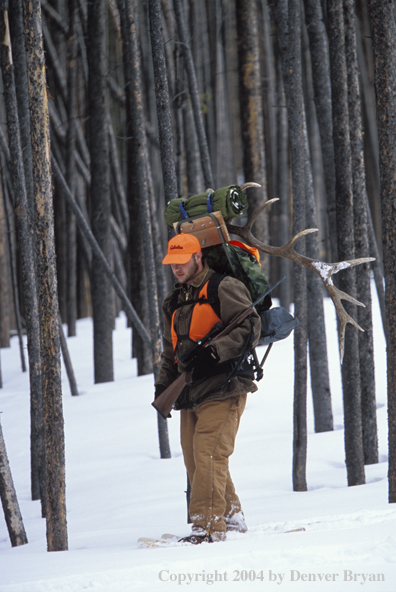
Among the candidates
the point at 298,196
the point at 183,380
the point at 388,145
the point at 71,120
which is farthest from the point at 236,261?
the point at 71,120

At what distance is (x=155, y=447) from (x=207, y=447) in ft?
10.1

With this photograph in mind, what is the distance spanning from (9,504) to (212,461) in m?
1.64

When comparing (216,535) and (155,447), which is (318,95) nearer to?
(155,447)

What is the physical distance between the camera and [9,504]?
382 centimetres

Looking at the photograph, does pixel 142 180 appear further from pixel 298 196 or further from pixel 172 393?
pixel 172 393

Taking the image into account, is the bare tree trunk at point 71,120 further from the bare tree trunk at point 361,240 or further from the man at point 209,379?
the man at point 209,379

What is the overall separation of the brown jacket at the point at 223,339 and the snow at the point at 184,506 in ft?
2.37

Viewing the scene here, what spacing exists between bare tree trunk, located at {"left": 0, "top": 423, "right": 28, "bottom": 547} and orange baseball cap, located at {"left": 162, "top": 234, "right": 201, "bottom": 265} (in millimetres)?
1723

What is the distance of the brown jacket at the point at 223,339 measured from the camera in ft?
9.78

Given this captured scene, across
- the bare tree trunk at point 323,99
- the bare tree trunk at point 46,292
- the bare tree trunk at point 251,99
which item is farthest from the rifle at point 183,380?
the bare tree trunk at point 251,99

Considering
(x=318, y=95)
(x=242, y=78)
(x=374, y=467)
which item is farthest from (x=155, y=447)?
(x=242, y=78)

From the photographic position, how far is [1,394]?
8867 mm

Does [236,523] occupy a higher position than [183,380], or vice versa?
[183,380]

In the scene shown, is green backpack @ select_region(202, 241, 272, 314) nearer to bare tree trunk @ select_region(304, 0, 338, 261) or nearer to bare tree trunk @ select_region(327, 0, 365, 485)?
bare tree trunk @ select_region(327, 0, 365, 485)
